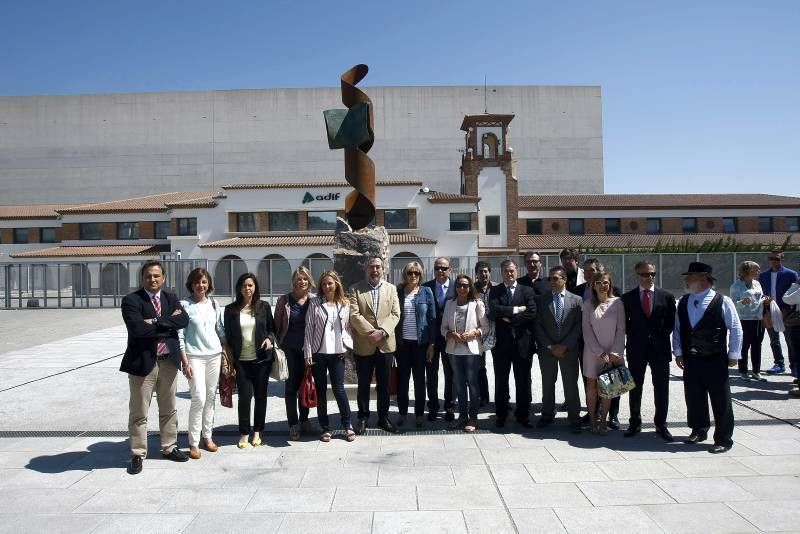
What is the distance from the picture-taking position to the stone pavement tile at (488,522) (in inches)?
151

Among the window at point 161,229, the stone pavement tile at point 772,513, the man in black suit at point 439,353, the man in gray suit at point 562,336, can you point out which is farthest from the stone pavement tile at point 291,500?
the window at point 161,229

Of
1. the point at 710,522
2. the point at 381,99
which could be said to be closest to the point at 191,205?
the point at 381,99

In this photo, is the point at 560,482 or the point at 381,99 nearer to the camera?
the point at 560,482

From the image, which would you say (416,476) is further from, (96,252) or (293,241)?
(96,252)

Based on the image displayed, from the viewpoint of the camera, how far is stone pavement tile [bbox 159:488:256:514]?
4219 mm

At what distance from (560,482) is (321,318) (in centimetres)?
272

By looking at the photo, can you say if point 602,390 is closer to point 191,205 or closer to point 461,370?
point 461,370

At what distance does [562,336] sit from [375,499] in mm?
2757

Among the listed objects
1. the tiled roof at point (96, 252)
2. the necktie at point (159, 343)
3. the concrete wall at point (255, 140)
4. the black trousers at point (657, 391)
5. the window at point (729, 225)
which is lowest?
the black trousers at point (657, 391)

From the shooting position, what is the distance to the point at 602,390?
575 cm

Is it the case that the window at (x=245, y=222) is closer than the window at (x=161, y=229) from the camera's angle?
Yes

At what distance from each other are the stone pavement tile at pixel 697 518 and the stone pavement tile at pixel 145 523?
3.25 meters

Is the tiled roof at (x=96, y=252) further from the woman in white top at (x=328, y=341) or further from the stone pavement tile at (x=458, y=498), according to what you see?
the stone pavement tile at (x=458, y=498)

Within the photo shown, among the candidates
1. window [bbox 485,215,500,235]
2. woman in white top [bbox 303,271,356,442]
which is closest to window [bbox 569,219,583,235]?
window [bbox 485,215,500,235]
